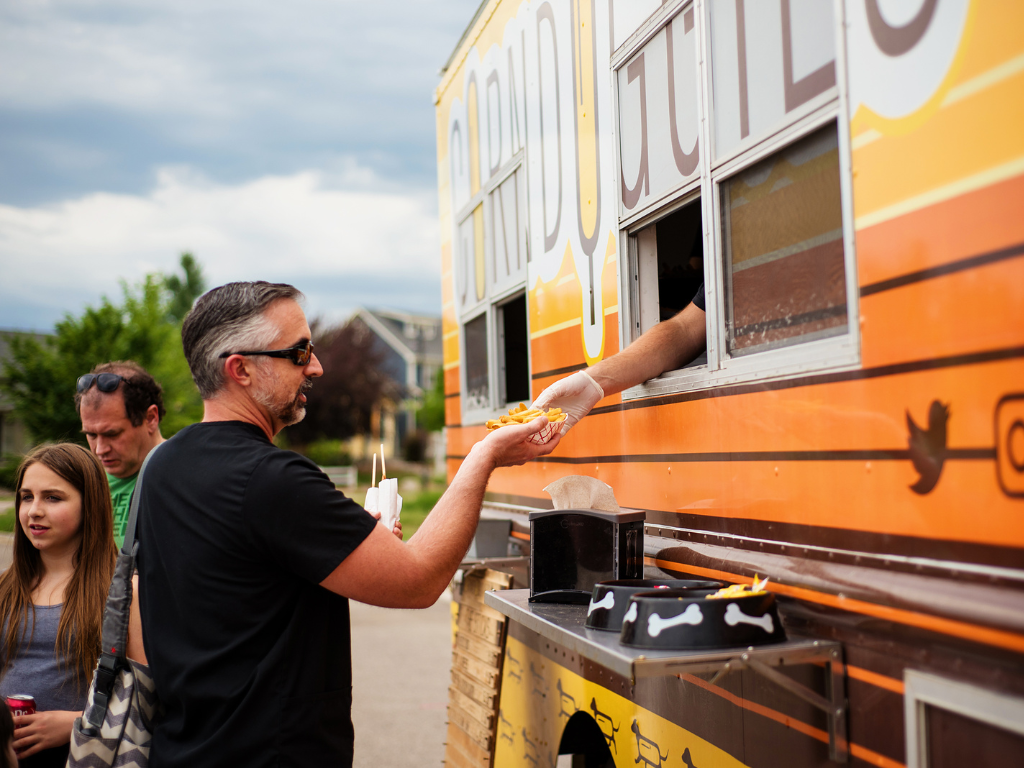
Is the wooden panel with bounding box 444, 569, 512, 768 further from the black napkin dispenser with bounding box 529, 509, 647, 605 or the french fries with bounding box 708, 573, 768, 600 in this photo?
the french fries with bounding box 708, 573, 768, 600

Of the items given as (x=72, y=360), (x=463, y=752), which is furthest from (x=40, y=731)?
(x=72, y=360)

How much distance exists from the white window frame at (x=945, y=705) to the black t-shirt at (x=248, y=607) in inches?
46.2

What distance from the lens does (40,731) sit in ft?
8.41

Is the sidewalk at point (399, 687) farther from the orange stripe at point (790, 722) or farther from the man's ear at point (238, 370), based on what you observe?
the man's ear at point (238, 370)

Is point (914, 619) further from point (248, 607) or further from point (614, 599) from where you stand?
point (248, 607)

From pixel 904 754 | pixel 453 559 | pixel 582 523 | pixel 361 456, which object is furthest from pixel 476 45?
pixel 361 456

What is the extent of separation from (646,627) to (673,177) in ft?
4.38

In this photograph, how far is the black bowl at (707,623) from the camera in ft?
5.75

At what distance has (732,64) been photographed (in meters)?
2.15

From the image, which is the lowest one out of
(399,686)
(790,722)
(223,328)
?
(399,686)

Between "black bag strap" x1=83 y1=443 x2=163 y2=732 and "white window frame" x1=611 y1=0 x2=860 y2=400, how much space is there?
1494 mm

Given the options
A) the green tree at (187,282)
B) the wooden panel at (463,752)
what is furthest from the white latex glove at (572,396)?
the green tree at (187,282)

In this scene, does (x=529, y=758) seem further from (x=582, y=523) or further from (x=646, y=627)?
(x=646, y=627)

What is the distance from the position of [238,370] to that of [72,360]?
56.6ft
